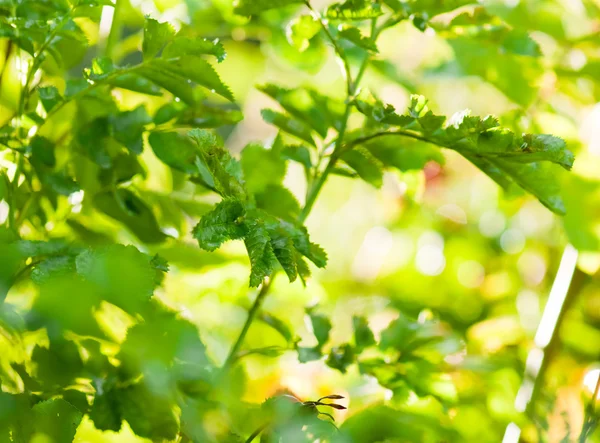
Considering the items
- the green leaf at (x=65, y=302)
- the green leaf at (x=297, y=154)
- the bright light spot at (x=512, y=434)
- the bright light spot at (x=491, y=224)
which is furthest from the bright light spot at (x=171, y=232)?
the bright light spot at (x=491, y=224)

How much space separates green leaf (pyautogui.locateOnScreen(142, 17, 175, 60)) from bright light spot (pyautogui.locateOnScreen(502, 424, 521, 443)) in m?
0.42

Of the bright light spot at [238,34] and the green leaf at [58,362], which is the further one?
the bright light spot at [238,34]

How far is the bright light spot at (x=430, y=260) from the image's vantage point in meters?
0.91

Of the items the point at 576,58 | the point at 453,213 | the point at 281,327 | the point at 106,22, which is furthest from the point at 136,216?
the point at 453,213

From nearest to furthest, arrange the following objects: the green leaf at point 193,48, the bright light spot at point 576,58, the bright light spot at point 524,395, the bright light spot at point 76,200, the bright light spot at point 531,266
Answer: the green leaf at point 193,48 → the bright light spot at point 76,200 → the bright light spot at point 524,395 → the bright light spot at point 576,58 → the bright light spot at point 531,266

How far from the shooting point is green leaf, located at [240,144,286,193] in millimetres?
450

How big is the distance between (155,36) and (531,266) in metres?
0.67

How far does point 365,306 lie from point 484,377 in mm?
178

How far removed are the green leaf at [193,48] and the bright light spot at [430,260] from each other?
1.93ft

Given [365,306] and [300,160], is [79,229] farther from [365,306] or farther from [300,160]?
[365,306]

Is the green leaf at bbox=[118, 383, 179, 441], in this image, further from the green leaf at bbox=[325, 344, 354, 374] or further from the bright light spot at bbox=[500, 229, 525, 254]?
the bright light spot at bbox=[500, 229, 525, 254]

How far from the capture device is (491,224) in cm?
98

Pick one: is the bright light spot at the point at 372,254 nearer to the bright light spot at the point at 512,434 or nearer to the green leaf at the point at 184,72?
the bright light spot at the point at 512,434

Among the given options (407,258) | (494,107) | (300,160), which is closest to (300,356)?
(300,160)
